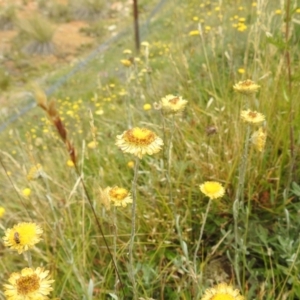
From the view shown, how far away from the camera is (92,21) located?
11.9 metres

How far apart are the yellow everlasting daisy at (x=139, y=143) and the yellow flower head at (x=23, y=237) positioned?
28cm

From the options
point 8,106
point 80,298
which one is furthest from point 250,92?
point 8,106

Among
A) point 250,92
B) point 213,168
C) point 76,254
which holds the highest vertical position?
point 250,92

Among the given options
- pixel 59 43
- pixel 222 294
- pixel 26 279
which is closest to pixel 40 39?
pixel 59 43

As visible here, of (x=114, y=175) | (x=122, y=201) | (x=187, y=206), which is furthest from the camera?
(x=114, y=175)

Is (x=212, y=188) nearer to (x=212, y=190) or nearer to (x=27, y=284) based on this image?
(x=212, y=190)

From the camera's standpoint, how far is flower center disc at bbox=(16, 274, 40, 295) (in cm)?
83

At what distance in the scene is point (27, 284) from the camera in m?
0.84

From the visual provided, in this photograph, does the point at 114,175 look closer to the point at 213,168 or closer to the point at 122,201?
the point at 213,168

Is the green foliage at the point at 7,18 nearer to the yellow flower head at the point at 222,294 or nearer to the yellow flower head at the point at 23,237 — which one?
the yellow flower head at the point at 23,237

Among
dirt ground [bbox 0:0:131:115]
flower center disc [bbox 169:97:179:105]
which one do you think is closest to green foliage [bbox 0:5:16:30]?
dirt ground [bbox 0:0:131:115]

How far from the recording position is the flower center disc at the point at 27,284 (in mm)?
832

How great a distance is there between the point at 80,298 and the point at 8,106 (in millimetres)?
5450

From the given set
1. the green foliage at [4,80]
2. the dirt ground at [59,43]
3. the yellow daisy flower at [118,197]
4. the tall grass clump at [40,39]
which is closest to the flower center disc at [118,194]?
the yellow daisy flower at [118,197]
